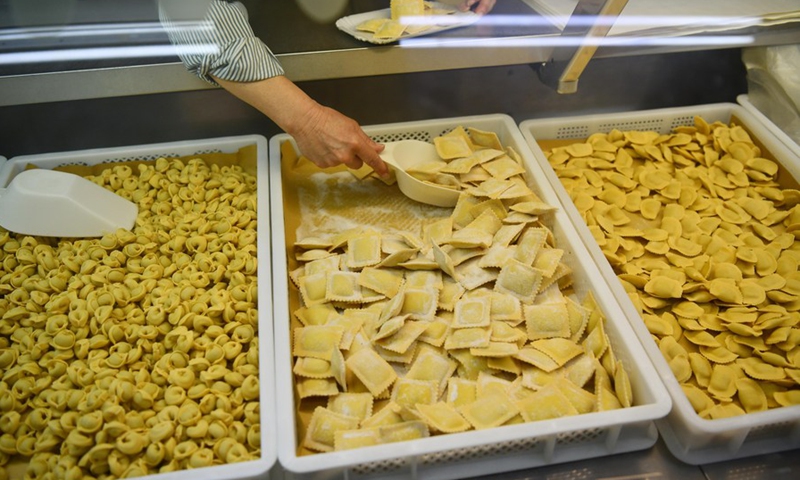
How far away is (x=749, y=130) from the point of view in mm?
1933

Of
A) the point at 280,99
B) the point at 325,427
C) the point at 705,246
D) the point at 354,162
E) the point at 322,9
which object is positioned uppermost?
the point at 322,9

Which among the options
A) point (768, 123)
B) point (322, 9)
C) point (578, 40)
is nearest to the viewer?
point (578, 40)

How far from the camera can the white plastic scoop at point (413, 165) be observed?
170 cm

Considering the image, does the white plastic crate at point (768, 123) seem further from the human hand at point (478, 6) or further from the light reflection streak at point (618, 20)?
the human hand at point (478, 6)

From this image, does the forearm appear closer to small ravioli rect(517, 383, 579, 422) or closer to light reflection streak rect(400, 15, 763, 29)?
light reflection streak rect(400, 15, 763, 29)

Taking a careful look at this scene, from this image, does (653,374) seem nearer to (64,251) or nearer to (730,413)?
(730,413)

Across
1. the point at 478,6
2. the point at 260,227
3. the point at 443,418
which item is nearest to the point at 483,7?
the point at 478,6

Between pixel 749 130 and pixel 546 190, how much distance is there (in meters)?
0.80

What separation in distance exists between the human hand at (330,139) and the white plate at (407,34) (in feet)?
0.73

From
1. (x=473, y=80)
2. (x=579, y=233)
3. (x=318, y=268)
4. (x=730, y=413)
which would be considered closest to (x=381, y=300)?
(x=318, y=268)

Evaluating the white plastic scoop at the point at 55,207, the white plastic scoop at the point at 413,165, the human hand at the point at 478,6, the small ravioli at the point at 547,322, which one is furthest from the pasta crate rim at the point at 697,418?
the white plastic scoop at the point at 55,207

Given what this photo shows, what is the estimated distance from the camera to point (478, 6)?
5.52 feet

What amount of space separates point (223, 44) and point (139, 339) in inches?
27.7

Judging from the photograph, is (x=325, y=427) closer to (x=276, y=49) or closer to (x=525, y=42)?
(x=276, y=49)
